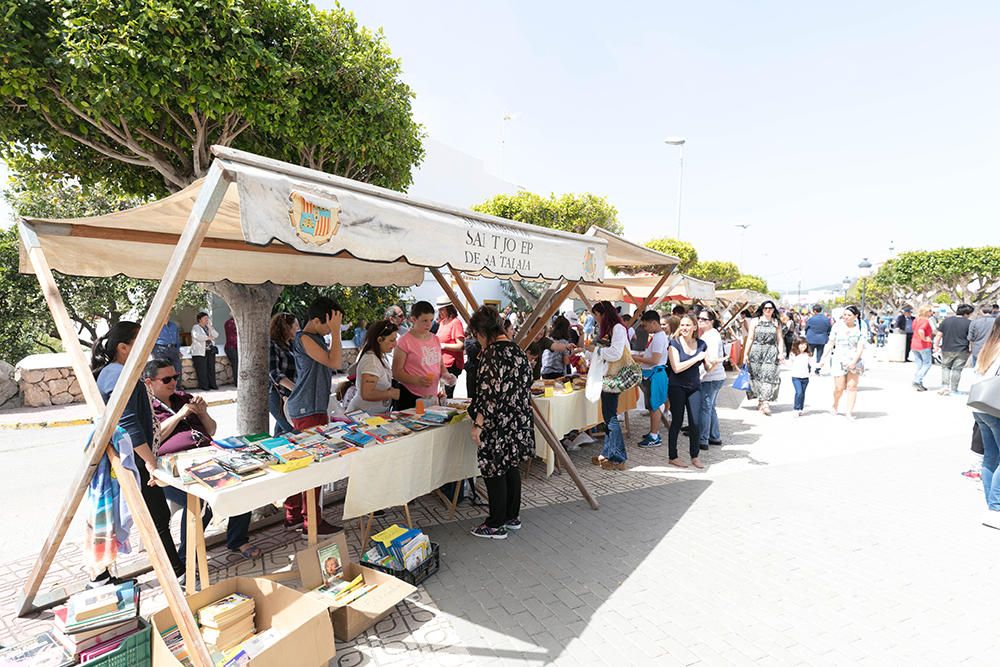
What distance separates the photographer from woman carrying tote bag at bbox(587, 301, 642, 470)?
5781mm

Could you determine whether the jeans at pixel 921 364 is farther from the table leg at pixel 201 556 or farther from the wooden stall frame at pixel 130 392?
the wooden stall frame at pixel 130 392

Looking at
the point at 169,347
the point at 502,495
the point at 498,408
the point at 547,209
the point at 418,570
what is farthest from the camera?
the point at 547,209

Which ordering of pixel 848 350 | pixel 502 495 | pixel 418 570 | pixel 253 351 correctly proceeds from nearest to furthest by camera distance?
pixel 418 570, pixel 502 495, pixel 253 351, pixel 848 350

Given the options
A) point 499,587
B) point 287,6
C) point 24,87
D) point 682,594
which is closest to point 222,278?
point 24,87

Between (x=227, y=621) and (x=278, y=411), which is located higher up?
(x=278, y=411)

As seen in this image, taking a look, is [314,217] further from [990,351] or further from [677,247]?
[677,247]

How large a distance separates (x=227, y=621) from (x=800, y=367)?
9085mm

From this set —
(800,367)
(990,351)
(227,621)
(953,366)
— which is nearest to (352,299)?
(227,621)

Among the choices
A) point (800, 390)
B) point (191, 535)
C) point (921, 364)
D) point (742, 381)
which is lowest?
point (191, 535)

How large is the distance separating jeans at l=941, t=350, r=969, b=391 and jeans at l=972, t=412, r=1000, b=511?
770 centimetres

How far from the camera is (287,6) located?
480 centimetres

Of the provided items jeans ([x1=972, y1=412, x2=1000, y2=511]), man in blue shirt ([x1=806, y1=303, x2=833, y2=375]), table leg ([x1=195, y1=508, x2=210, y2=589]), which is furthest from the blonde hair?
man in blue shirt ([x1=806, y1=303, x2=833, y2=375])

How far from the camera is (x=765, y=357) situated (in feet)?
29.1

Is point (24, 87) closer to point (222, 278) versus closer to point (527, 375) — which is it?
point (222, 278)
